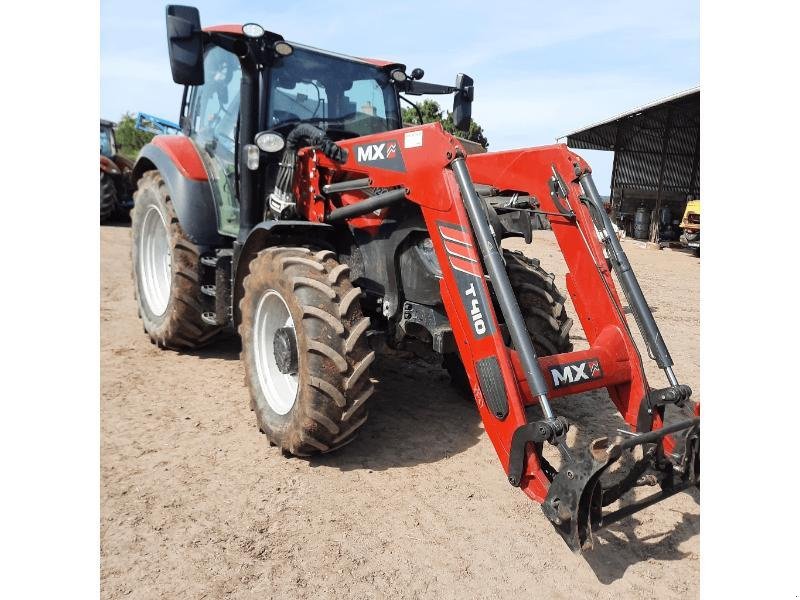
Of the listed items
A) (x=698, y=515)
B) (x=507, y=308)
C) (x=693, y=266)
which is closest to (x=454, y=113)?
(x=507, y=308)

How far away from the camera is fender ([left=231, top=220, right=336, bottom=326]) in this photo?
12.9 ft

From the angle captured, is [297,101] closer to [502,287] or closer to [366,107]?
[366,107]

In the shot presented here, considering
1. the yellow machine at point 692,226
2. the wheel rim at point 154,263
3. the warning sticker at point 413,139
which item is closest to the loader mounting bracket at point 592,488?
the warning sticker at point 413,139

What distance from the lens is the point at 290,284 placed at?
3482 mm

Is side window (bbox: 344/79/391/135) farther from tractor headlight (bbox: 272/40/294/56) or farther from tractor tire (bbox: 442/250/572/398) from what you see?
tractor tire (bbox: 442/250/572/398)

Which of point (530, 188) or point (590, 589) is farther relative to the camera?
point (530, 188)

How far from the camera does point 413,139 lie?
344 centimetres

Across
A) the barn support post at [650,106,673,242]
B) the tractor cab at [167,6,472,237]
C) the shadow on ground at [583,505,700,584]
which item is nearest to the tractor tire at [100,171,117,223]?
the tractor cab at [167,6,472,237]

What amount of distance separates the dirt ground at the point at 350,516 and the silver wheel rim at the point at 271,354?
0.97 ft

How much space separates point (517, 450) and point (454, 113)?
3.33m

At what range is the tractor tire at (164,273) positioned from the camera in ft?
16.5

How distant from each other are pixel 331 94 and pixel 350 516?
10.0ft

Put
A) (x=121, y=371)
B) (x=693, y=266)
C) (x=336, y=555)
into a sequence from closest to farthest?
1. (x=336, y=555)
2. (x=121, y=371)
3. (x=693, y=266)

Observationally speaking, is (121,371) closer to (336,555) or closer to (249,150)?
(249,150)
